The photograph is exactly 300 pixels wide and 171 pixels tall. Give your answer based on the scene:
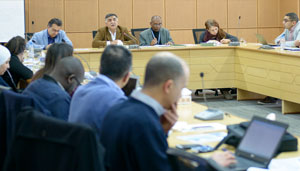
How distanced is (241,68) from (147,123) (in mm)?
5598

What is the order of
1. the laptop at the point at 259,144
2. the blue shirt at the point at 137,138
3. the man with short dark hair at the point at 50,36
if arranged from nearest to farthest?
the blue shirt at the point at 137,138 < the laptop at the point at 259,144 < the man with short dark hair at the point at 50,36

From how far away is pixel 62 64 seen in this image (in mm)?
2828

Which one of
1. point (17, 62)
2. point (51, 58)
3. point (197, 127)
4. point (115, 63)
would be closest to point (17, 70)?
point (17, 62)

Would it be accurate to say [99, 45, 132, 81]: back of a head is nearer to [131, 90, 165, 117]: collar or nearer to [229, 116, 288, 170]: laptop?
[131, 90, 165, 117]: collar

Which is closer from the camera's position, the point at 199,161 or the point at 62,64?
the point at 199,161

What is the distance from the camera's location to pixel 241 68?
7148 mm

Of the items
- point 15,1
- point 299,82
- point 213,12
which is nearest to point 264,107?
point 299,82

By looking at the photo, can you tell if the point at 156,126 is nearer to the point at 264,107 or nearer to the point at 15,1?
the point at 264,107

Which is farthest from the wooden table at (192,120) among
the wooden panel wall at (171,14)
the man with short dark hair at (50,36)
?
the wooden panel wall at (171,14)

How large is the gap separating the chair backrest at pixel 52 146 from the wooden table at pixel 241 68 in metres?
4.81

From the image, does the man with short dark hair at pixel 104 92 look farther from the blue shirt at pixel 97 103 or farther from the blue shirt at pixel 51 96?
the blue shirt at pixel 51 96

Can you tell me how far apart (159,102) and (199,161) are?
1.82 feet

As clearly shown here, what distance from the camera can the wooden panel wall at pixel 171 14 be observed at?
943 centimetres

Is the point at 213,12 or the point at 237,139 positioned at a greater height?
the point at 213,12
